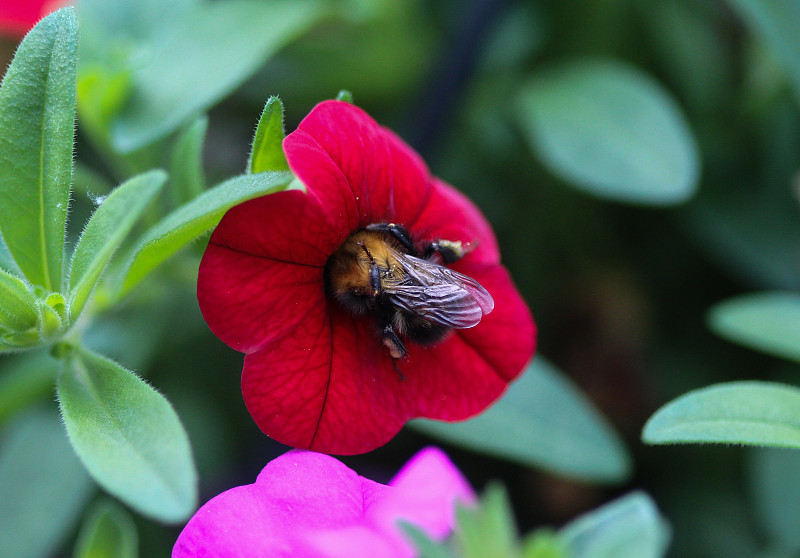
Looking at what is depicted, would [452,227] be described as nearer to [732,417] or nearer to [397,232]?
[397,232]

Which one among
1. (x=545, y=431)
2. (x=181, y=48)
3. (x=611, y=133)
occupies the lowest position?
(x=545, y=431)

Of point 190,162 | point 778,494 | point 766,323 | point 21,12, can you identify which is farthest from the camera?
point 21,12

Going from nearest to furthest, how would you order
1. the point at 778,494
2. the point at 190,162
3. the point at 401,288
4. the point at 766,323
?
the point at 401,288, the point at 190,162, the point at 766,323, the point at 778,494

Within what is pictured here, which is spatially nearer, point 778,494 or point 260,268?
point 260,268

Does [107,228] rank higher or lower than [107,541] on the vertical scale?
higher

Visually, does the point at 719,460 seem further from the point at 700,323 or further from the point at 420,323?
the point at 420,323

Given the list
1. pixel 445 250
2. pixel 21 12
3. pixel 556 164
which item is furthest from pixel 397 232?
pixel 21 12

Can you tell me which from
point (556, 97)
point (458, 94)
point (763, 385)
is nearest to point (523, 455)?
point (763, 385)
